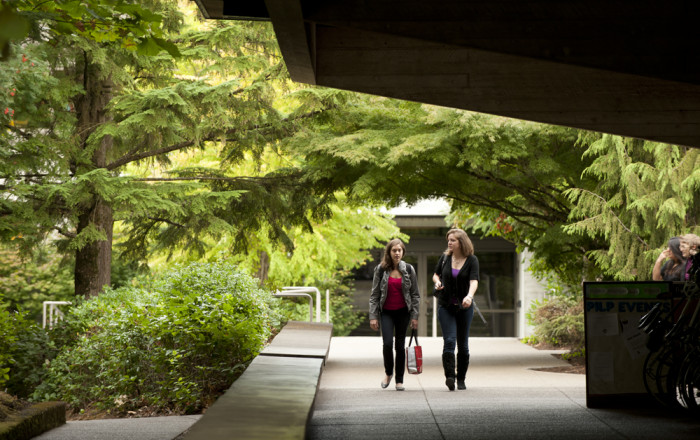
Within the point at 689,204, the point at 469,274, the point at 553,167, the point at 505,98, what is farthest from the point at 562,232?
the point at 505,98

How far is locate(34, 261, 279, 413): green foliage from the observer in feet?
32.3

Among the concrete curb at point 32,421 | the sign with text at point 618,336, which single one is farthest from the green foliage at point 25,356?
the sign with text at point 618,336

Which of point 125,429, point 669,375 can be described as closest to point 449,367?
point 669,375

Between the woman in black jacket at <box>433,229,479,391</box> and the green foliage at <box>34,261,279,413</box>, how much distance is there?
2226 millimetres

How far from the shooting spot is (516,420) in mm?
8234

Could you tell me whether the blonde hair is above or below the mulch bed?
above

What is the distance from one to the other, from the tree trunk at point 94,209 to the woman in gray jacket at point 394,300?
6.41 meters

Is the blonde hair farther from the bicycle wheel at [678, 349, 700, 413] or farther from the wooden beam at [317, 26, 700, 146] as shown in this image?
the bicycle wheel at [678, 349, 700, 413]

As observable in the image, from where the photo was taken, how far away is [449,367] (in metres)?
10.6

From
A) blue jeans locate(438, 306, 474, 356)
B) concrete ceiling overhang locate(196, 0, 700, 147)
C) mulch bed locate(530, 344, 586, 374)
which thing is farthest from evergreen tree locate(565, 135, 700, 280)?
concrete ceiling overhang locate(196, 0, 700, 147)

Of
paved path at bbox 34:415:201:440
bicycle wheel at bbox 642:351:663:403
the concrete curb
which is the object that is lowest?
paved path at bbox 34:415:201:440

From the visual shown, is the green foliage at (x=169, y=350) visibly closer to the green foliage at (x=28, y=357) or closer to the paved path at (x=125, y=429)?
the green foliage at (x=28, y=357)

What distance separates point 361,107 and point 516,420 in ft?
27.0

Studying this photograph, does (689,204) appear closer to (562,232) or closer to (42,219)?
(562,232)
